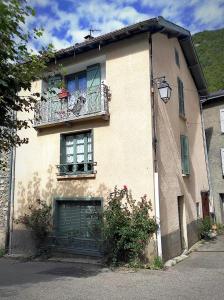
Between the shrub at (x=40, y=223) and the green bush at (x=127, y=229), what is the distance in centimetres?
272

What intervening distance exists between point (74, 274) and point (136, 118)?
5.22 meters

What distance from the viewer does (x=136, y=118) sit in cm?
1100

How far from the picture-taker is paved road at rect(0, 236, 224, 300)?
23.4 ft

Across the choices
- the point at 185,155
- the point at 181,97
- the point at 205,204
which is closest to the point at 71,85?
the point at 181,97

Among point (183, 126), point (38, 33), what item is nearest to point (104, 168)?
point (183, 126)

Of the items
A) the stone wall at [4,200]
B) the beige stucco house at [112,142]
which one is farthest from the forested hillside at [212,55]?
the stone wall at [4,200]

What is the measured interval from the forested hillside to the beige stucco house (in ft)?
66.6

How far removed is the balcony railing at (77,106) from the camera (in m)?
11.5

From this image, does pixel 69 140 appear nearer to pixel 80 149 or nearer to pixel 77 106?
pixel 80 149

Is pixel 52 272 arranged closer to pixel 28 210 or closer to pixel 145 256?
pixel 145 256

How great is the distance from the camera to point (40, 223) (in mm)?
12297

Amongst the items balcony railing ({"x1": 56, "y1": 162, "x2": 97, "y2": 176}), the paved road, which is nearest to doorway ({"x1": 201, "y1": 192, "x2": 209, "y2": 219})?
the paved road

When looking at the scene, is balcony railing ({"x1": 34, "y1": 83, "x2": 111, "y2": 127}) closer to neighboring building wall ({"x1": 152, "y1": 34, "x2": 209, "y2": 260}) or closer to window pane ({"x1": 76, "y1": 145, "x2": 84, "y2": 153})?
window pane ({"x1": 76, "y1": 145, "x2": 84, "y2": 153})

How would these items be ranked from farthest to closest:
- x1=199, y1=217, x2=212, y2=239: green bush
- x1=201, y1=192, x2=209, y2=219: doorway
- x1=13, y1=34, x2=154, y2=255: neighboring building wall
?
x1=201, y1=192, x2=209, y2=219: doorway → x1=199, y1=217, x2=212, y2=239: green bush → x1=13, y1=34, x2=154, y2=255: neighboring building wall
